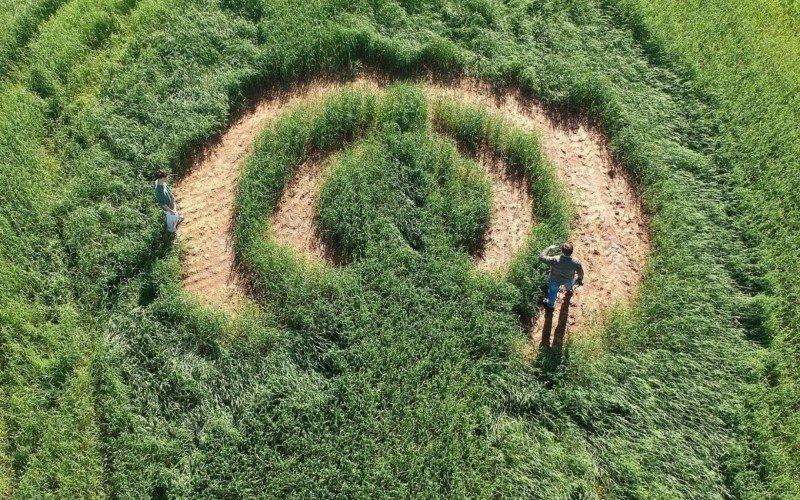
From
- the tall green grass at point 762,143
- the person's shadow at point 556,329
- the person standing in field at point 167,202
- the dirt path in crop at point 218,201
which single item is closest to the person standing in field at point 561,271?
the person's shadow at point 556,329

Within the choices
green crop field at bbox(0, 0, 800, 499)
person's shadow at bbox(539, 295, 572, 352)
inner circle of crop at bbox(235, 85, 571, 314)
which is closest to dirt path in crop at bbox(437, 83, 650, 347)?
person's shadow at bbox(539, 295, 572, 352)

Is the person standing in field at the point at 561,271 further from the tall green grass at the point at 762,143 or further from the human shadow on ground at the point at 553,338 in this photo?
the tall green grass at the point at 762,143

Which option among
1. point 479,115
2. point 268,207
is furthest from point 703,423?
point 268,207

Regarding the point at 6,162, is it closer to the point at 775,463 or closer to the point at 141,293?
the point at 141,293

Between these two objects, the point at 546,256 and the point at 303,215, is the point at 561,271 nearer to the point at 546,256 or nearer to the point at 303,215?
the point at 546,256

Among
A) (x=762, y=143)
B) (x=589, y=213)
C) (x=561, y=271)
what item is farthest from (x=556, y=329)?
(x=762, y=143)

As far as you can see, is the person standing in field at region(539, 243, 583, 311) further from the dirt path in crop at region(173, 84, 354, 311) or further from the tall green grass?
the dirt path in crop at region(173, 84, 354, 311)

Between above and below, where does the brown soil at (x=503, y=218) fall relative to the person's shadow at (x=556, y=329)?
above
